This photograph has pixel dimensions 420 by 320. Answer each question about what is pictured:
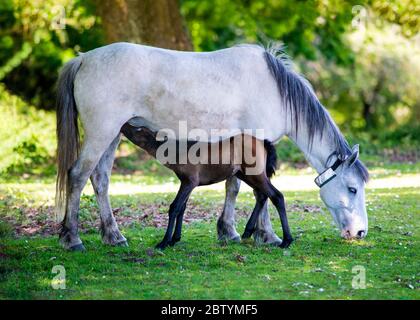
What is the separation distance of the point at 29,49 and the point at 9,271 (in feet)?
51.8

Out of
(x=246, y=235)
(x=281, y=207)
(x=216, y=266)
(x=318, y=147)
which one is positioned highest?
(x=318, y=147)

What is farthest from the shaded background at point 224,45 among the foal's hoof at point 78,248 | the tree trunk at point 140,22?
the foal's hoof at point 78,248

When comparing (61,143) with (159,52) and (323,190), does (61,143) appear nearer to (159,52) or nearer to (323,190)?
(159,52)

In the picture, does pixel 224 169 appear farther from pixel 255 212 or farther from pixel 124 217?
pixel 124 217

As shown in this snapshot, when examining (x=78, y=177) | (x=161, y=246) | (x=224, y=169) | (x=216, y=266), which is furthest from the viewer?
(x=224, y=169)

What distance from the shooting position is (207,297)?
6047mm

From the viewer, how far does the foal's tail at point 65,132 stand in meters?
8.03

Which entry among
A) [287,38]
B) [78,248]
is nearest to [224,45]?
[287,38]

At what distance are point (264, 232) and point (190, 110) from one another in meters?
1.80

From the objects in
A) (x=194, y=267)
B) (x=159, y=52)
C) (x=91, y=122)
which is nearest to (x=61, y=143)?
(x=91, y=122)

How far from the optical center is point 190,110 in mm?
7953

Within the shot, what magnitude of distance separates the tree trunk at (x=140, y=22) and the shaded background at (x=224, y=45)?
0.03 metres

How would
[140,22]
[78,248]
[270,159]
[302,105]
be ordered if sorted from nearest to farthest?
1. [78,248]
2. [302,105]
3. [270,159]
4. [140,22]

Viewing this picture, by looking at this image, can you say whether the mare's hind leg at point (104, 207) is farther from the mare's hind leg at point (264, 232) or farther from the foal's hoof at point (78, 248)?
the mare's hind leg at point (264, 232)
